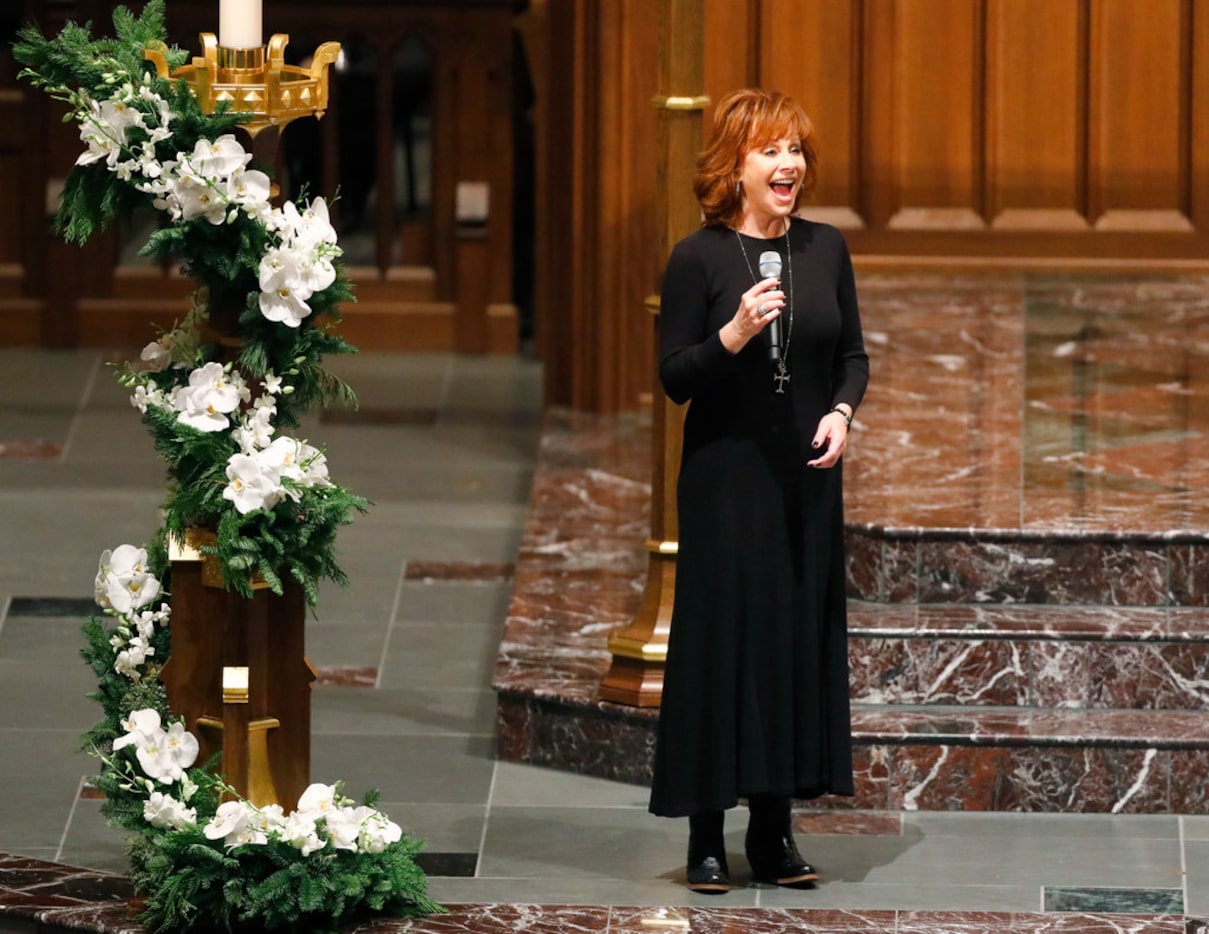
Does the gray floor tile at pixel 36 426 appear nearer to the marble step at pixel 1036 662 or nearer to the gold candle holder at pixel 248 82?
the marble step at pixel 1036 662

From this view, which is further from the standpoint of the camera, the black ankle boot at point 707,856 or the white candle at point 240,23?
the black ankle boot at point 707,856

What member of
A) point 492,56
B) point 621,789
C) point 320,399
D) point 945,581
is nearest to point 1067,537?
point 945,581

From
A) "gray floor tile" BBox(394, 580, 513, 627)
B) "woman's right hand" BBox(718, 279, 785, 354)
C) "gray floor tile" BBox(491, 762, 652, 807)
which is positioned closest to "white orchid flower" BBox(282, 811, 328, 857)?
"gray floor tile" BBox(491, 762, 652, 807)

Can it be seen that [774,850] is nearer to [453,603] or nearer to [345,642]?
[345,642]

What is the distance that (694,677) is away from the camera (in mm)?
5254

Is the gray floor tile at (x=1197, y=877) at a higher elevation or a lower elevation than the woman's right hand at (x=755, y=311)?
lower

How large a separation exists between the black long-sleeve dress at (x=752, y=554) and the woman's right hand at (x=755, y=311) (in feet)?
0.58

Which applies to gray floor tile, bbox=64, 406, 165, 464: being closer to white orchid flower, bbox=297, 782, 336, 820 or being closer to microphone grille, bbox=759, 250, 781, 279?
white orchid flower, bbox=297, 782, 336, 820

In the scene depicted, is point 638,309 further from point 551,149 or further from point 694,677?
point 694,677

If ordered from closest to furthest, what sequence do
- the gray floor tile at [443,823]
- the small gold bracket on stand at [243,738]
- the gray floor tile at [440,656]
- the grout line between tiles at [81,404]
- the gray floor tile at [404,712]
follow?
the small gold bracket on stand at [243,738], the gray floor tile at [443,823], the gray floor tile at [404,712], the gray floor tile at [440,656], the grout line between tiles at [81,404]

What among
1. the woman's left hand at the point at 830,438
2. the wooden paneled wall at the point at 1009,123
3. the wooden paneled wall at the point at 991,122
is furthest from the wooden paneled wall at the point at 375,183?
the woman's left hand at the point at 830,438

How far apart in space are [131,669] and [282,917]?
578 millimetres

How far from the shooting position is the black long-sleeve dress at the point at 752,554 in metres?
5.21

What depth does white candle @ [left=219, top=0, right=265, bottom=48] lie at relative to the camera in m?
4.74
